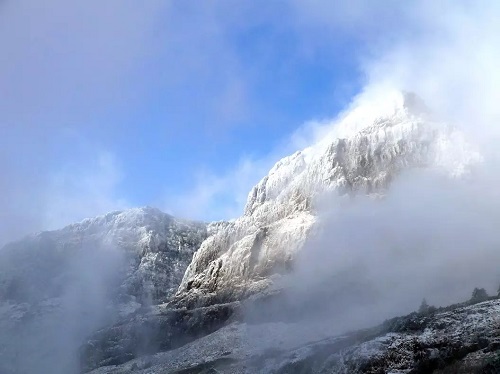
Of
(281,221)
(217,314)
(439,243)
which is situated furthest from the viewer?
(281,221)

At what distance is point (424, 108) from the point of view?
534 feet

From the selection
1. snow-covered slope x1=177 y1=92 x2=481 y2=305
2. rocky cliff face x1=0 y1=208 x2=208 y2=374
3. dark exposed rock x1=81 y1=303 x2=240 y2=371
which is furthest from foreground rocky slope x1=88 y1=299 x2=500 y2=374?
rocky cliff face x1=0 y1=208 x2=208 y2=374

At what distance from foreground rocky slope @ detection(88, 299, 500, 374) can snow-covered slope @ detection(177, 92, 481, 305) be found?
139 feet

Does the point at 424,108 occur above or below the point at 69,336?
above

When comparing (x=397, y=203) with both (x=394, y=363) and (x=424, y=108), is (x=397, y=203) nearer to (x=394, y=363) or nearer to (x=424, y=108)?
(x=424, y=108)

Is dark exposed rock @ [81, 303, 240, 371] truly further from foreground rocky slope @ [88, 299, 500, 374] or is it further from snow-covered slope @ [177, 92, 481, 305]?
foreground rocky slope @ [88, 299, 500, 374]

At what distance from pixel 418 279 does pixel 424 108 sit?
227ft

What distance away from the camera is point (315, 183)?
154 metres

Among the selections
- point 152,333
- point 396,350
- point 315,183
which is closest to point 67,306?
point 152,333

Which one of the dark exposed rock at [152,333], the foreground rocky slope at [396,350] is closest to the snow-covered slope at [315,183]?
the dark exposed rock at [152,333]

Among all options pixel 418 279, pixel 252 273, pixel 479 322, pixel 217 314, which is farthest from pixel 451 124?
pixel 479 322

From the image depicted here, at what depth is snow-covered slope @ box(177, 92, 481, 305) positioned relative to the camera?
139 meters

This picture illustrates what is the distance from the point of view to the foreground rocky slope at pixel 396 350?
5450cm

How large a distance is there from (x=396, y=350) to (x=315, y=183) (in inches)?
3740
